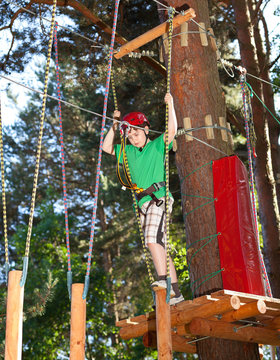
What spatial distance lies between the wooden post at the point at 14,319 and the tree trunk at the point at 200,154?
1.66 metres

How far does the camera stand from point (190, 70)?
4543mm

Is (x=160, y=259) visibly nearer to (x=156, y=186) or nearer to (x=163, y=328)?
(x=156, y=186)

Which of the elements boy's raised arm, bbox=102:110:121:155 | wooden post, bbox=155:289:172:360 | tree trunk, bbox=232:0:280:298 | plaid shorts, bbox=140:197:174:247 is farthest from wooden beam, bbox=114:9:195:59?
tree trunk, bbox=232:0:280:298

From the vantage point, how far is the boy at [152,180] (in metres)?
4.02

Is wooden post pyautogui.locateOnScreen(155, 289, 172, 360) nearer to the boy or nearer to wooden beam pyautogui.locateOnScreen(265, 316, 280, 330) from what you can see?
the boy

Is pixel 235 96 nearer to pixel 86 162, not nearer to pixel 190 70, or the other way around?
pixel 86 162

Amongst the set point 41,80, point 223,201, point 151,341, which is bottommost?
point 151,341

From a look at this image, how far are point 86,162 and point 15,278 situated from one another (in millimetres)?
14549

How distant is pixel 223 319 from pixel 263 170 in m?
4.78

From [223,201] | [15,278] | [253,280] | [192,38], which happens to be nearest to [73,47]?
[192,38]

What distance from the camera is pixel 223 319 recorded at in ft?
12.1

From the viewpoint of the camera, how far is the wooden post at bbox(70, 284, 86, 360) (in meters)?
2.82

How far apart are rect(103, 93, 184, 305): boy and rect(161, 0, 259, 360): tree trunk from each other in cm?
22

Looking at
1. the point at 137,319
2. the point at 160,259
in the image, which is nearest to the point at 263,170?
the point at 160,259
